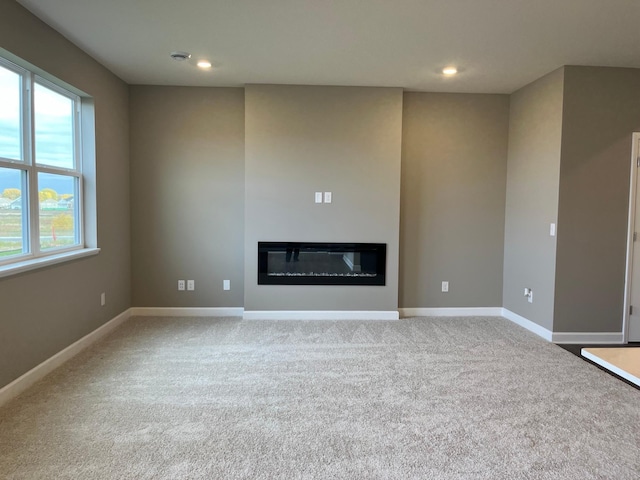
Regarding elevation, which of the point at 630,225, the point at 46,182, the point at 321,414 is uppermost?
the point at 46,182

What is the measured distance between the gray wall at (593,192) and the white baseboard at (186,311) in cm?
340

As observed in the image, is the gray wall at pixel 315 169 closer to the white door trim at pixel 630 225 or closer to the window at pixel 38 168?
the window at pixel 38 168

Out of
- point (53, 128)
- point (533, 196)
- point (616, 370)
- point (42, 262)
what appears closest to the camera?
point (616, 370)

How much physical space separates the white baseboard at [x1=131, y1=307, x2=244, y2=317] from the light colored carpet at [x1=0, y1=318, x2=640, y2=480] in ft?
Result: 2.65

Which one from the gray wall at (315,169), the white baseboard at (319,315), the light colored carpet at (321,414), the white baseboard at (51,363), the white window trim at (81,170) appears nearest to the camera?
Result: the light colored carpet at (321,414)

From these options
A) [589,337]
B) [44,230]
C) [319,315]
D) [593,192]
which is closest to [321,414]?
[319,315]

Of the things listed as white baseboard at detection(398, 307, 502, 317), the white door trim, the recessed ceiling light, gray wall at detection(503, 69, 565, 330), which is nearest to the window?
the recessed ceiling light

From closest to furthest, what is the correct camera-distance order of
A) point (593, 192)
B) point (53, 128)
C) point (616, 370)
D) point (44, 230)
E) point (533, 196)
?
point (616, 370) < point (44, 230) < point (53, 128) < point (593, 192) < point (533, 196)

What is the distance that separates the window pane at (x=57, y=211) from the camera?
3.04 metres

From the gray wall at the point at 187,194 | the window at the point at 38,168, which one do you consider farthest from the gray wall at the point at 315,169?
the window at the point at 38,168

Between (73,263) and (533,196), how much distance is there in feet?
14.5

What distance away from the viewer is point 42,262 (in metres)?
2.78

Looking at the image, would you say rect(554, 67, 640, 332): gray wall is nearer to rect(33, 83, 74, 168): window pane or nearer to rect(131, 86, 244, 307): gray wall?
rect(131, 86, 244, 307): gray wall

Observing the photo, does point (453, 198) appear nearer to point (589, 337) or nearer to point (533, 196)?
point (533, 196)
